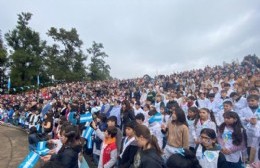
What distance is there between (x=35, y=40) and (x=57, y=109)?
4288 cm

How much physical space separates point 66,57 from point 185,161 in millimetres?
52068

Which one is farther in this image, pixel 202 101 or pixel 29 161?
pixel 202 101

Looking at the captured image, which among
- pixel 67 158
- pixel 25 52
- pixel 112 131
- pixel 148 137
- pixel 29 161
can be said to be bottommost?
pixel 29 161

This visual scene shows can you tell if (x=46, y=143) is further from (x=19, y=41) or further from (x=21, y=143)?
(x=19, y=41)

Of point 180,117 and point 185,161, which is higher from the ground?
point 180,117

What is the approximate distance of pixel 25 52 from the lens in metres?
51.1

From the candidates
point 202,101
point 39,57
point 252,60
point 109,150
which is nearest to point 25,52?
point 39,57

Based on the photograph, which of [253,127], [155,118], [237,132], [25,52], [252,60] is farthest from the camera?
[25,52]

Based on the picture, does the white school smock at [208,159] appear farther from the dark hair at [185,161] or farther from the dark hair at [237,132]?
the dark hair at [237,132]

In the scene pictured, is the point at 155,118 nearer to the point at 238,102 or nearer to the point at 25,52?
the point at 238,102

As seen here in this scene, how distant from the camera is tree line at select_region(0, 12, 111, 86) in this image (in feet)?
166

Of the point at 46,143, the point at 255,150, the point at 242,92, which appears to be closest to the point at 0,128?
the point at 46,143

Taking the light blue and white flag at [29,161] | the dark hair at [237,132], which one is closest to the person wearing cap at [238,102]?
the dark hair at [237,132]

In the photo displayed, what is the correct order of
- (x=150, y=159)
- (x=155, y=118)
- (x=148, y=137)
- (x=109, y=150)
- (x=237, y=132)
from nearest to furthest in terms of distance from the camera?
1. (x=150, y=159)
2. (x=148, y=137)
3. (x=237, y=132)
4. (x=109, y=150)
5. (x=155, y=118)
